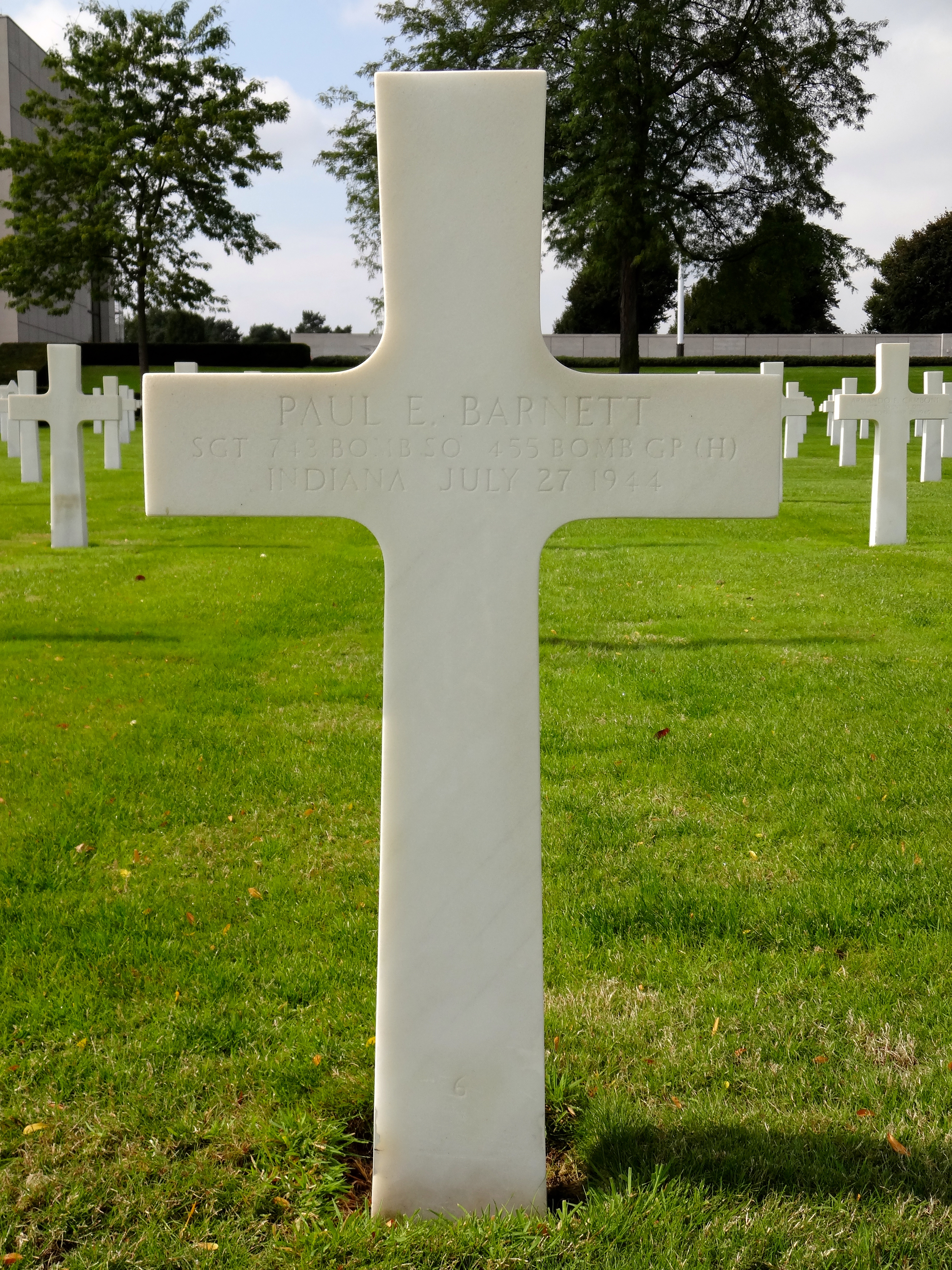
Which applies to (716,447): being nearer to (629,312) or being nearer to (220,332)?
(629,312)

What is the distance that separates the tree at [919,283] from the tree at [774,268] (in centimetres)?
2641

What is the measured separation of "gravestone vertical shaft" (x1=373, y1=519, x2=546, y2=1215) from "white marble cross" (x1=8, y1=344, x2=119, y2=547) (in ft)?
30.7

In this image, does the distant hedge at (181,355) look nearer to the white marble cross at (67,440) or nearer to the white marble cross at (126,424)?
the white marble cross at (126,424)

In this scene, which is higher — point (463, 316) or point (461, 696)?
point (463, 316)

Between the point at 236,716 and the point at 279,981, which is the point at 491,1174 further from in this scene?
the point at 236,716

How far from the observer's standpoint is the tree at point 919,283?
2346 inches

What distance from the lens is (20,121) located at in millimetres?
45656

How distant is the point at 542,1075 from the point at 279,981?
3.52ft

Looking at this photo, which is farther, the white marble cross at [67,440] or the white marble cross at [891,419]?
the white marble cross at [891,419]

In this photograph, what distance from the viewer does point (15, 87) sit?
44.5 meters

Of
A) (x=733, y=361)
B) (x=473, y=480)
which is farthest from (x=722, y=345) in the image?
(x=473, y=480)

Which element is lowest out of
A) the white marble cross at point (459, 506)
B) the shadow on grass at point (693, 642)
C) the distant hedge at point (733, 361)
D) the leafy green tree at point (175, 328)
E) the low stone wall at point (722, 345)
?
the shadow on grass at point (693, 642)

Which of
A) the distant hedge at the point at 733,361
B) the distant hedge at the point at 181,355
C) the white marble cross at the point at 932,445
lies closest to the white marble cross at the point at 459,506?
the white marble cross at the point at 932,445

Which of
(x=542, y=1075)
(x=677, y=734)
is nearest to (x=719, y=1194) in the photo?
(x=542, y=1075)
